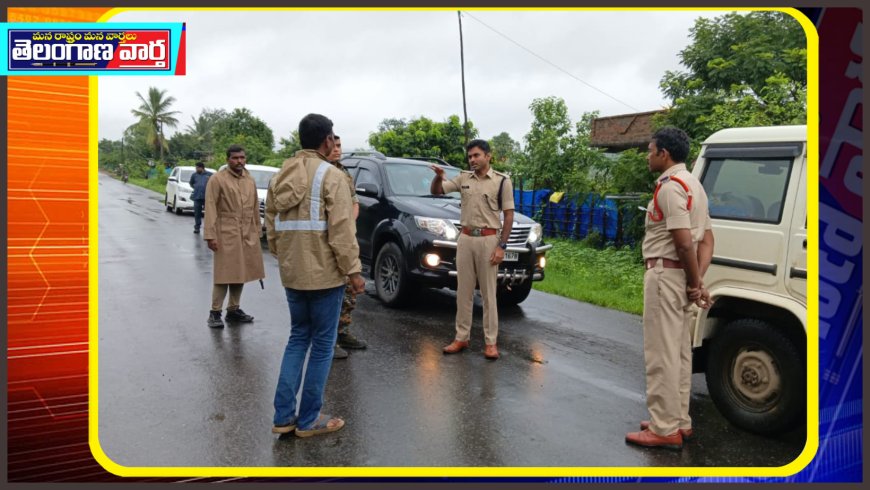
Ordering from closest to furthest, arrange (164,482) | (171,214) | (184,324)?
(164,482) < (184,324) < (171,214)

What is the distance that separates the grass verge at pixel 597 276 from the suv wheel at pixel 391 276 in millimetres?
2884

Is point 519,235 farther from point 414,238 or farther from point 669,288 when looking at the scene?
point 669,288

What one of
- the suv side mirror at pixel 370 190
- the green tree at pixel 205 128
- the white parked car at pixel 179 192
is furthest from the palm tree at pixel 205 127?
the suv side mirror at pixel 370 190

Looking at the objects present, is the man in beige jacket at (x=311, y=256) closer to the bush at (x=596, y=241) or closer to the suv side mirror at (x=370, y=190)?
the suv side mirror at (x=370, y=190)

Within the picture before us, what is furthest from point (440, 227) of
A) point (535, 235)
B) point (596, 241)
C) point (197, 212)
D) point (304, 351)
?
point (197, 212)

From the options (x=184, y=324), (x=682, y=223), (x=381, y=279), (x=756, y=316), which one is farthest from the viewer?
(x=381, y=279)

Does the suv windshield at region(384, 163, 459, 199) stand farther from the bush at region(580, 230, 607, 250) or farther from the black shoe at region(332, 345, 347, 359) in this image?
the bush at region(580, 230, 607, 250)

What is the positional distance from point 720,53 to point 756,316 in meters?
11.1

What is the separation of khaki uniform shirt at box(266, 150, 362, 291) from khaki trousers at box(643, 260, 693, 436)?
1.85 metres

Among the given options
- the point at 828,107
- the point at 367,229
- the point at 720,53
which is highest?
the point at 720,53

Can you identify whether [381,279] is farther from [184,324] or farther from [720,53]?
[720,53]

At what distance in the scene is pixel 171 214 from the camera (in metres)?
20.4

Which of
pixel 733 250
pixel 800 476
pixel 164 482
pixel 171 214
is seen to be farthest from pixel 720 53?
pixel 171 214

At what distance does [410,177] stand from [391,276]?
4.96ft
